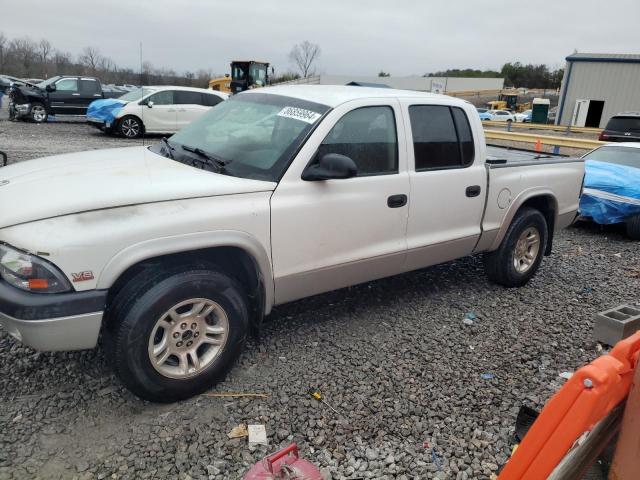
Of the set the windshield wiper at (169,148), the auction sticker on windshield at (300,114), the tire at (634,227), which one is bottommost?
the tire at (634,227)

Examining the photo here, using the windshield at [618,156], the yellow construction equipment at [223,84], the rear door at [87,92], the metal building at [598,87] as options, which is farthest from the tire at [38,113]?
the metal building at [598,87]

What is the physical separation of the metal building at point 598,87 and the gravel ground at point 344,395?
34.2 m

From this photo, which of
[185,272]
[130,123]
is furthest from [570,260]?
[130,123]

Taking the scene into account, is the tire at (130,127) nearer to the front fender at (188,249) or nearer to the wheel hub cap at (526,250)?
the wheel hub cap at (526,250)

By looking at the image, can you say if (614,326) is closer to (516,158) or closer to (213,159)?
(213,159)

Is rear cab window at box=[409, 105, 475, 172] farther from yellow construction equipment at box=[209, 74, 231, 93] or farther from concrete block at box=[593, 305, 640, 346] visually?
yellow construction equipment at box=[209, 74, 231, 93]

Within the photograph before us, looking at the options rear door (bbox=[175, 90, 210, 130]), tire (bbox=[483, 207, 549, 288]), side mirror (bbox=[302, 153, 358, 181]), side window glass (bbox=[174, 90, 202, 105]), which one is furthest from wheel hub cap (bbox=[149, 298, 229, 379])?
side window glass (bbox=[174, 90, 202, 105])

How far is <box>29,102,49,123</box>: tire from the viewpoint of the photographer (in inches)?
710

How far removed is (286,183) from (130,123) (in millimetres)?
13909

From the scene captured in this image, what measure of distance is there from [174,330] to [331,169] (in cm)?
136

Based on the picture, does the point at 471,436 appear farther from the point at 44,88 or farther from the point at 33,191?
the point at 44,88

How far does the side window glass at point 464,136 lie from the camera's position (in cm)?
437

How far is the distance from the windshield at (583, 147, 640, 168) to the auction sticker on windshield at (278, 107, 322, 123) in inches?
240

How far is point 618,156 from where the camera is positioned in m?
8.29
